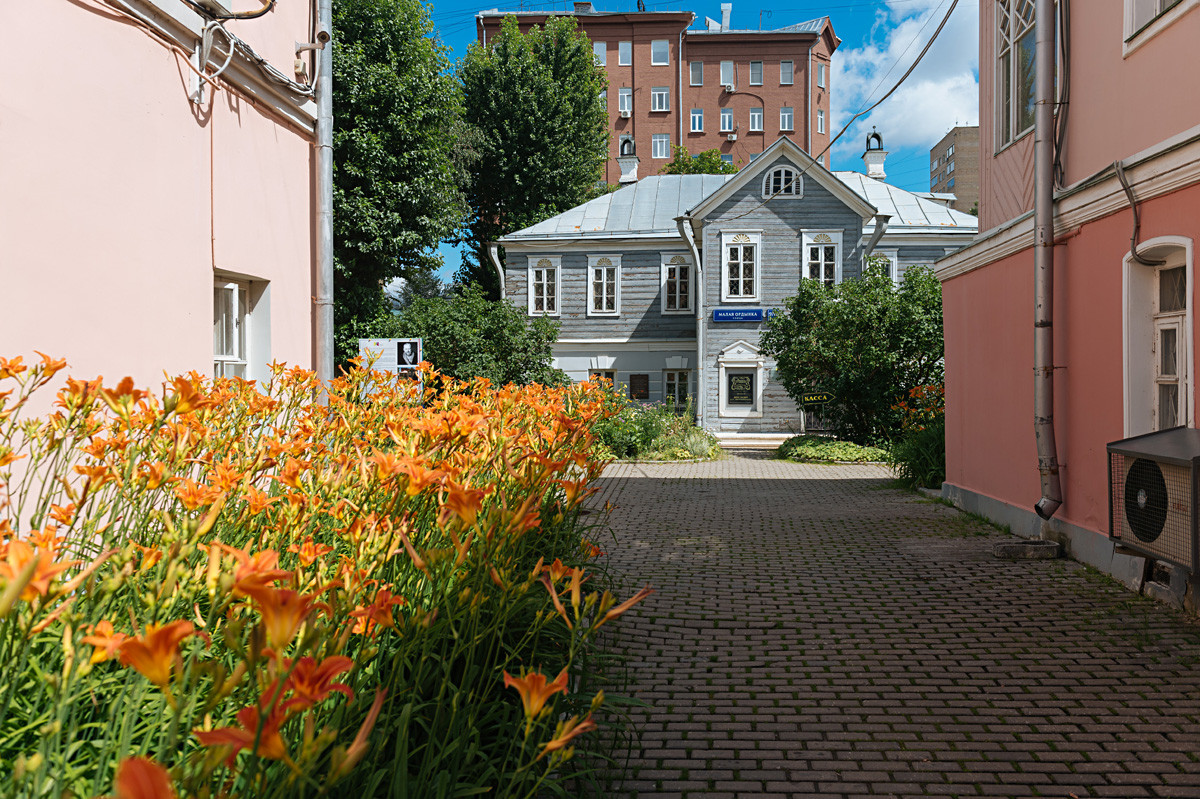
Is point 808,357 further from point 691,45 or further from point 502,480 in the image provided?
point 691,45

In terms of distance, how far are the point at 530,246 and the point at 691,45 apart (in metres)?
34.5

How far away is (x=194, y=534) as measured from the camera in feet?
5.76

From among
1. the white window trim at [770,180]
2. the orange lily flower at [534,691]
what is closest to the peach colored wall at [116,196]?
the orange lily flower at [534,691]

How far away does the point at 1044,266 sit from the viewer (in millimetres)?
7836

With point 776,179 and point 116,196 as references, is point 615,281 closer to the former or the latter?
point 776,179

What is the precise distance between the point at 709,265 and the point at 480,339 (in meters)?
7.92

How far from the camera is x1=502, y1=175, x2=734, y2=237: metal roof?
2789cm

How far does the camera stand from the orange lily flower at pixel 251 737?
107 centimetres

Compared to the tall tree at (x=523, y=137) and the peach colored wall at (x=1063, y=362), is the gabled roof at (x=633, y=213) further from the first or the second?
the peach colored wall at (x=1063, y=362)

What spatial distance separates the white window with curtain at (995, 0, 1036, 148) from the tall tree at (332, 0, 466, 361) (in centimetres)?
1549

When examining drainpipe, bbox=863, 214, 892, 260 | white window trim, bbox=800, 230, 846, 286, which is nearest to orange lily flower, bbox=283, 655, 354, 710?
drainpipe, bbox=863, 214, 892, 260

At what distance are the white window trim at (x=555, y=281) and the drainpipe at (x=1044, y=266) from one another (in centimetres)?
2046

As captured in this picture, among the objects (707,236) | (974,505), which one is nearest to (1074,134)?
(974,505)

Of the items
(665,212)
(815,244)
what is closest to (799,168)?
(815,244)
